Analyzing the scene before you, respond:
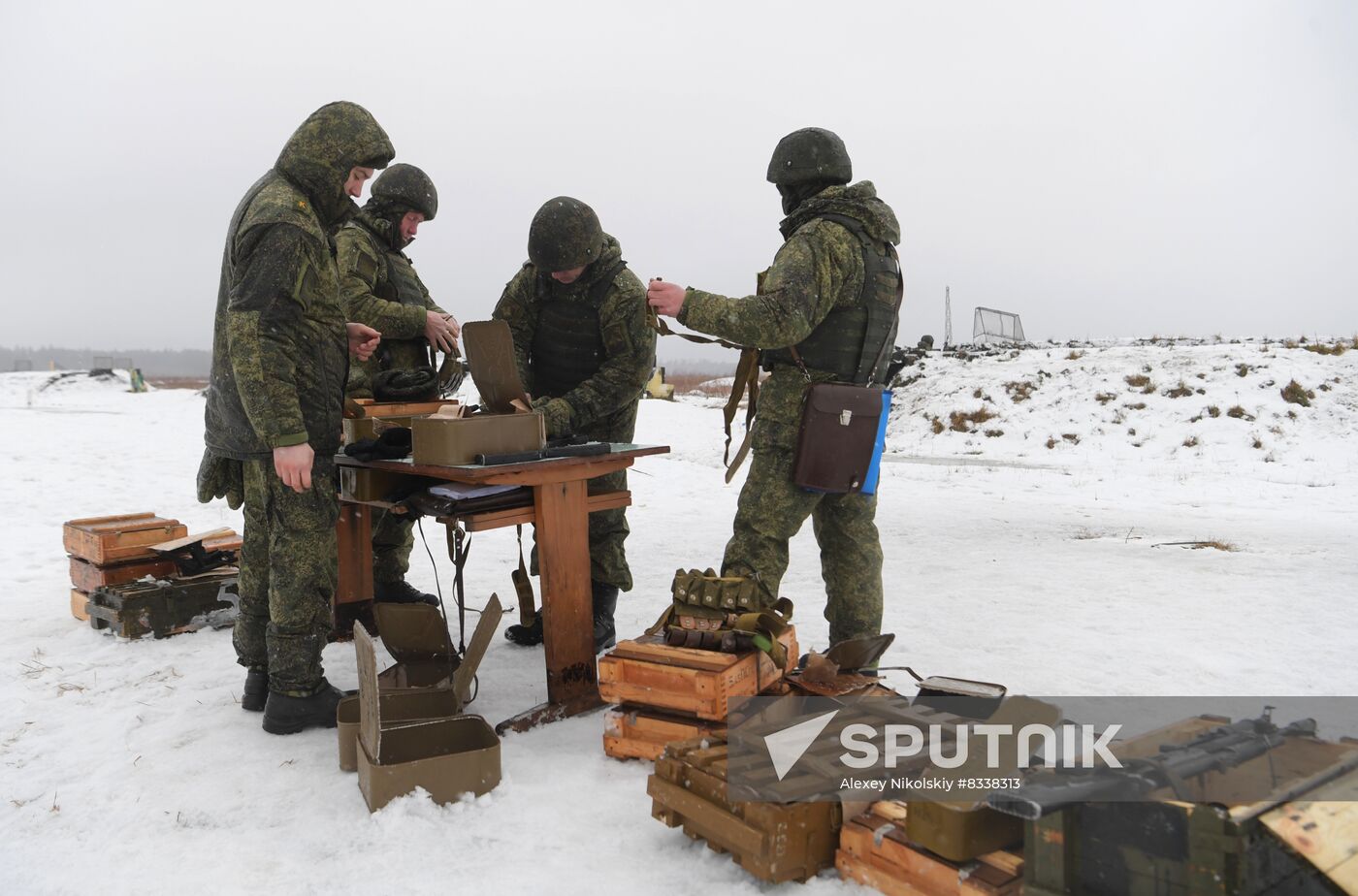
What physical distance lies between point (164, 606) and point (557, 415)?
2.63 m

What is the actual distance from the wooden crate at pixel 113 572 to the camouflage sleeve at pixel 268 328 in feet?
8.83

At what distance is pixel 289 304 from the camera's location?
3408 mm

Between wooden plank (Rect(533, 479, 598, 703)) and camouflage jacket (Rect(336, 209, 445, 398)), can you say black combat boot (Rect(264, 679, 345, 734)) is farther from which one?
camouflage jacket (Rect(336, 209, 445, 398))

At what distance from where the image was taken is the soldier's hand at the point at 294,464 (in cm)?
335

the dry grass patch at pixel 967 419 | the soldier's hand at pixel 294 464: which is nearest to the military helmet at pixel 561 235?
the soldier's hand at pixel 294 464

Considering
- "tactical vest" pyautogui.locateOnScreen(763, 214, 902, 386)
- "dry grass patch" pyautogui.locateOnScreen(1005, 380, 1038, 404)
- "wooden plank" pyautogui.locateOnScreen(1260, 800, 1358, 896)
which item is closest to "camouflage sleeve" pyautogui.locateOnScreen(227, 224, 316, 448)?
"tactical vest" pyautogui.locateOnScreen(763, 214, 902, 386)

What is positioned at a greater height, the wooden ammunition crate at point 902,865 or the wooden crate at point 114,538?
the wooden crate at point 114,538

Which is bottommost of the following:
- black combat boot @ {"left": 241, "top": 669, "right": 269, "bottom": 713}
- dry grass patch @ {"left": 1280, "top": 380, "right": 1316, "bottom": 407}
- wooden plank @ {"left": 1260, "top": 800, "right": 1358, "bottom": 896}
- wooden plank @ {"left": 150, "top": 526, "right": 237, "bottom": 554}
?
black combat boot @ {"left": 241, "top": 669, "right": 269, "bottom": 713}

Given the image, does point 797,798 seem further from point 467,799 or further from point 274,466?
point 274,466

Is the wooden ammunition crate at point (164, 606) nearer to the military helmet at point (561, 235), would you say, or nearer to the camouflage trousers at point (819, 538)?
the military helmet at point (561, 235)

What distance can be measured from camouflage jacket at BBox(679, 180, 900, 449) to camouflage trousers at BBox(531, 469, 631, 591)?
1.09 m

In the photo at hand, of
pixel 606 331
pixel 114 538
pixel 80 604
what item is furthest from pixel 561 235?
pixel 80 604

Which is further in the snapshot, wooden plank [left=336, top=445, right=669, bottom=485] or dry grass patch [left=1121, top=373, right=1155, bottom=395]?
dry grass patch [left=1121, top=373, right=1155, bottom=395]

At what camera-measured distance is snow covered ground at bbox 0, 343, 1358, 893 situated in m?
2.67
